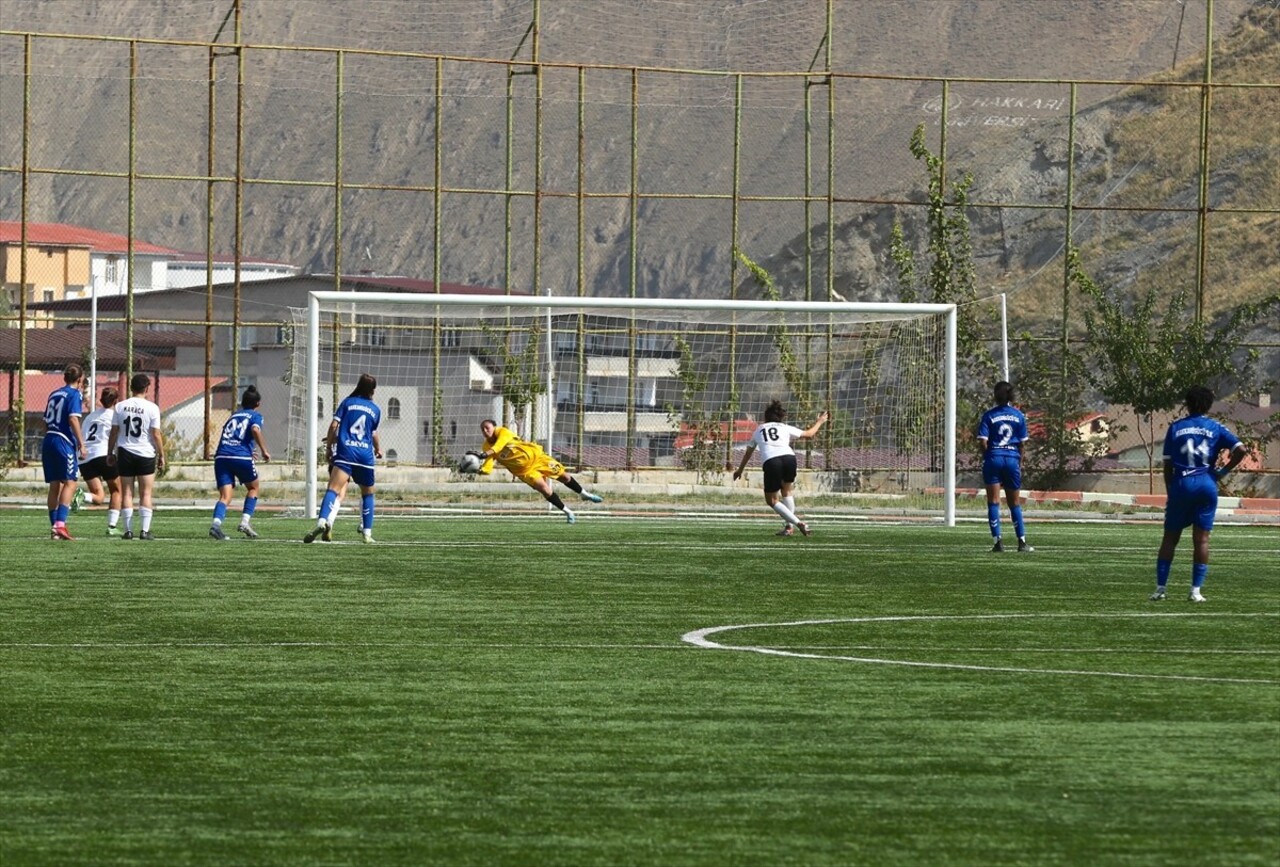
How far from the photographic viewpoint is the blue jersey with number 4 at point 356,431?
2253 centimetres

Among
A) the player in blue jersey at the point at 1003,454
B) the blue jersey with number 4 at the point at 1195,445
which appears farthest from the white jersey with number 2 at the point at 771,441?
the blue jersey with number 4 at the point at 1195,445

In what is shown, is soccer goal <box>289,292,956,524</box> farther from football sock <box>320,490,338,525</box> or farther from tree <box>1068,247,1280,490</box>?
football sock <box>320,490,338,525</box>

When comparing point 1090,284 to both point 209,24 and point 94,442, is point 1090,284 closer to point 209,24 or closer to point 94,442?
point 94,442

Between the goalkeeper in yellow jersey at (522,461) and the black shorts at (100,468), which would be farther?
the goalkeeper in yellow jersey at (522,461)

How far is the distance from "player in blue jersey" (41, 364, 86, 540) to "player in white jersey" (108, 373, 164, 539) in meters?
0.43

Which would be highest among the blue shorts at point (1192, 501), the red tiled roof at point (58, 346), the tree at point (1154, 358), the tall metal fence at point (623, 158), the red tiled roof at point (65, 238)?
the tall metal fence at point (623, 158)

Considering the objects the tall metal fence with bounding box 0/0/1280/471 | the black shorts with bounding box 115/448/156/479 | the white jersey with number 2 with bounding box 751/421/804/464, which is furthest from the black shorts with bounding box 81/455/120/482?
the tall metal fence with bounding box 0/0/1280/471

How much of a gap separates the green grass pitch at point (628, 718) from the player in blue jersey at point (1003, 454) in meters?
4.18

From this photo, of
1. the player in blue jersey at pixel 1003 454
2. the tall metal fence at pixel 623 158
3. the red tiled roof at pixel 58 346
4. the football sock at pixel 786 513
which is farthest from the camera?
the tall metal fence at pixel 623 158

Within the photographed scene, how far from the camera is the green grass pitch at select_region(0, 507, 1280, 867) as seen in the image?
25.2ft

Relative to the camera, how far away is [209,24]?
154m

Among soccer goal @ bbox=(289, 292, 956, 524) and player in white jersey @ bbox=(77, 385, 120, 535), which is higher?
soccer goal @ bbox=(289, 292, 956, 524)

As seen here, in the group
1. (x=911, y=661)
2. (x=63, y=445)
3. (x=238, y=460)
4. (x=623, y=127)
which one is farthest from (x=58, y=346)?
(x=623, y=127)

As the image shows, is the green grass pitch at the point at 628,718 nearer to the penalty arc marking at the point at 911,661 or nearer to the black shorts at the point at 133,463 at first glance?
the penalty arc marking at the point at 911,661
